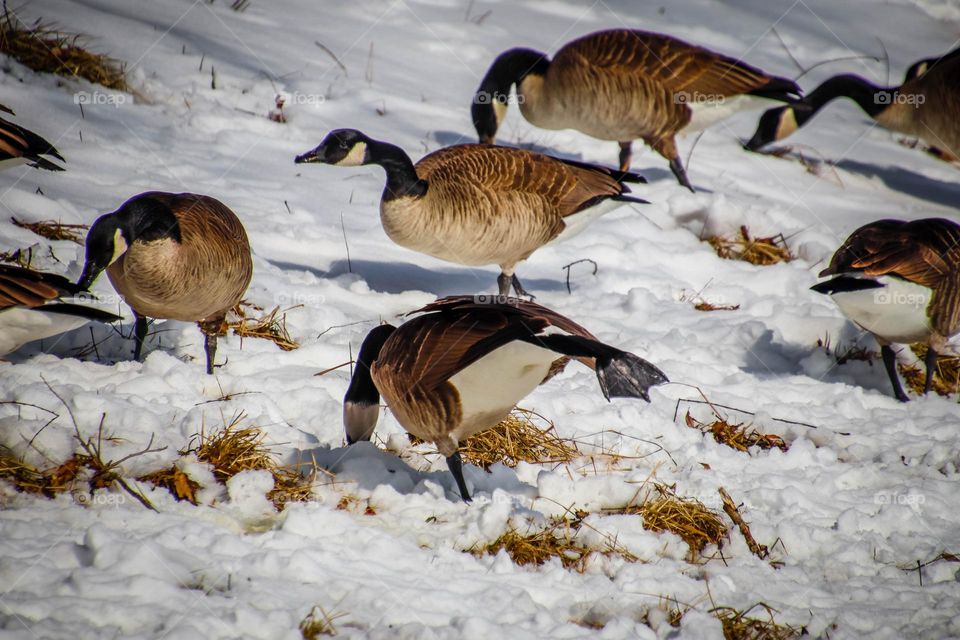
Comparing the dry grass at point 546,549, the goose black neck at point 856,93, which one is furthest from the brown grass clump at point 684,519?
the goose black neck at point 856,93

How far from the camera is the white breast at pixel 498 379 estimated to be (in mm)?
2953

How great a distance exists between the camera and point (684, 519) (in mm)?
3311

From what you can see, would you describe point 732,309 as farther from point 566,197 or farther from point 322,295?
point 322,295

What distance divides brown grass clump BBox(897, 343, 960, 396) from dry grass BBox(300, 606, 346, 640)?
4.31 meters

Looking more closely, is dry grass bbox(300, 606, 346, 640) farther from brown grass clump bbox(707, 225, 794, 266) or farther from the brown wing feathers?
brown grass clump bbox(707, 225, 794, 266)

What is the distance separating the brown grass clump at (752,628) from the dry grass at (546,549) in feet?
1.38

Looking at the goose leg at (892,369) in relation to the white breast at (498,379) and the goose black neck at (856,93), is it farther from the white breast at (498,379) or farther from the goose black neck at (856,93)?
the goose black neck at (856,93)

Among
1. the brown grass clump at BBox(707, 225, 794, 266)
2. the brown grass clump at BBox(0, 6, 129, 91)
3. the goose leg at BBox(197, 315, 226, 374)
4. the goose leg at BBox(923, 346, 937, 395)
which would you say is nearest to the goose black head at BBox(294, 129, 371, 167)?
the goose leg at BBox(197, 315, 226, 374)

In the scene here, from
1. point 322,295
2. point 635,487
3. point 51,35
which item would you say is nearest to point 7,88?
point 51,35

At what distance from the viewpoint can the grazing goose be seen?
110 inches

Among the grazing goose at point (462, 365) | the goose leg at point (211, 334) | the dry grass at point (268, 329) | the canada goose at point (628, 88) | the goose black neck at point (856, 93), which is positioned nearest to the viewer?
the grazing goose at point (462, 365)

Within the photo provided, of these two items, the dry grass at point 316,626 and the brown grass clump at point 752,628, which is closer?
the dry grass at point 316,626

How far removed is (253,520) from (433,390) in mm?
769

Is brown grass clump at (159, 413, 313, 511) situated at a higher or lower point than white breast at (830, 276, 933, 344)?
lower
